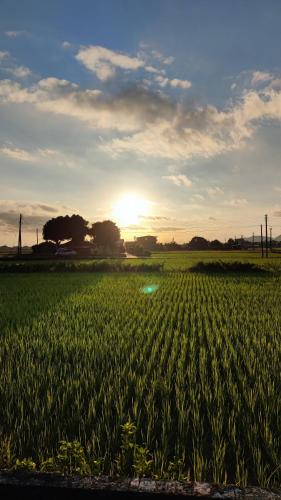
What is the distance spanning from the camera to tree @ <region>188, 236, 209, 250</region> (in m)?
91.5

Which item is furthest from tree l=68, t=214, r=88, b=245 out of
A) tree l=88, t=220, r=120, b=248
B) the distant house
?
the distant house

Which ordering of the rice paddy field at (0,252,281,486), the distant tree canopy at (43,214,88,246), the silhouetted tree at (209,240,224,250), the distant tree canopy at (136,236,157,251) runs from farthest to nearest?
1. the distant tree canopy at (136,236,157,251)
2. the silhouetted tree at (209,240,224,250)
3. the distant tree canopy at (43,214,88,246)
4. the rice paddy field at (0,252,281,486)

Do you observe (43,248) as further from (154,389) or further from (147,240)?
(154,389)

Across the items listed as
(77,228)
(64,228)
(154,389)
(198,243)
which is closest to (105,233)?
(77,228)

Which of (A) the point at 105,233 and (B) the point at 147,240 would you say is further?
(B) the point at 147,240

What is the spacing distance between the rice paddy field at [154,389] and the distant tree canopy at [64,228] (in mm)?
65106

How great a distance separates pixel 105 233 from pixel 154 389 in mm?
76410

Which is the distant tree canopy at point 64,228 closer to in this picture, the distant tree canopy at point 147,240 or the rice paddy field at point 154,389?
the distant tree canopy at point 147,240

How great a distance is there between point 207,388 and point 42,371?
2.08m

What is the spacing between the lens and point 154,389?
4203mm

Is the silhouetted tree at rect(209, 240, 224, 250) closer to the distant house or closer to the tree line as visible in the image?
the distant house

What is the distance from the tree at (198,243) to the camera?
9150cm

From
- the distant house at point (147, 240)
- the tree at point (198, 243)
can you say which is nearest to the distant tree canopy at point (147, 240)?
the distant house at point (147, 240)

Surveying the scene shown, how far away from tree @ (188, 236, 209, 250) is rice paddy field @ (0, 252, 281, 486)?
271ft
